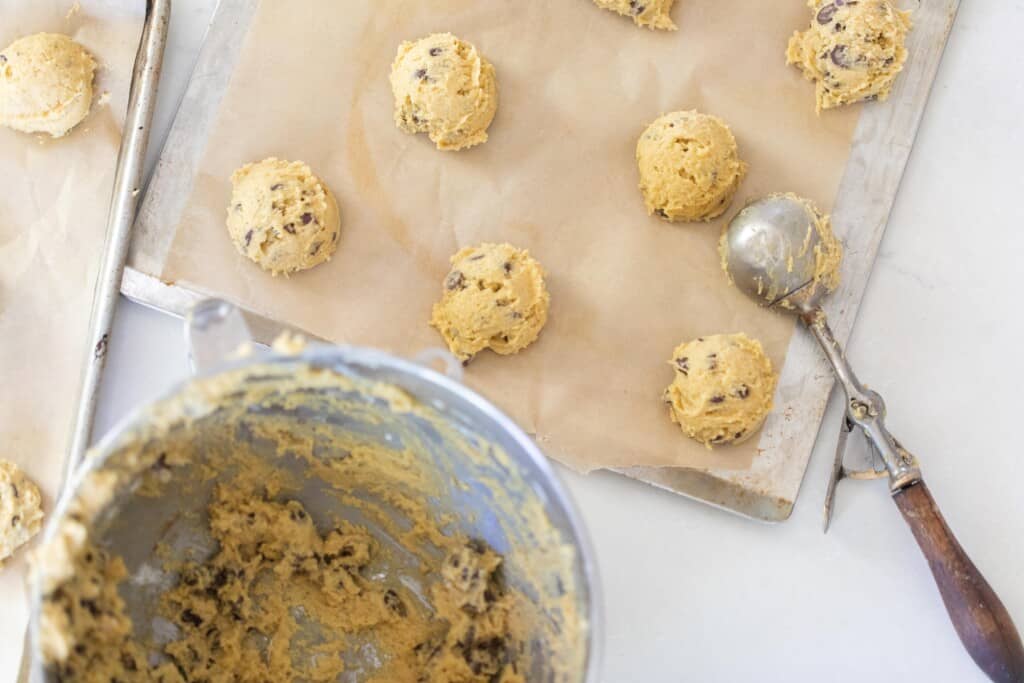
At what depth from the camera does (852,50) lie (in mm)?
1524

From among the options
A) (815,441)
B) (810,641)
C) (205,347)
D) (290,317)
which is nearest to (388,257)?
(290,317)

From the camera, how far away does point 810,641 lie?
61.4 inches

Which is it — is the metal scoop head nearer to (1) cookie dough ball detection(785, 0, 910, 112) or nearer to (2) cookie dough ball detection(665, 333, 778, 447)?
(2) cookie dough ball detection(665, 333, 778, 447)

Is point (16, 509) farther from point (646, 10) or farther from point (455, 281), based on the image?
point (646, 10)

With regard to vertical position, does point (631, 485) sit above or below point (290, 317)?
below

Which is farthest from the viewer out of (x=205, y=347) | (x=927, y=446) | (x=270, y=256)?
(x=927, y=446)

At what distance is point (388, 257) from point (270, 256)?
7.9 inches

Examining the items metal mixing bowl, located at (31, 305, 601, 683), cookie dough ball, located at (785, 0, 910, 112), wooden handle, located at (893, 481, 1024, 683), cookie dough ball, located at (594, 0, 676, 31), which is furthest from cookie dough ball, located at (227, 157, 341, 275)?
wooden handle, located at (893, 481, 1024, 683)

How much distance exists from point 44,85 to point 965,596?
5.75 feet

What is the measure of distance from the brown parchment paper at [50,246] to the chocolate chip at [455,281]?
602 millimetres

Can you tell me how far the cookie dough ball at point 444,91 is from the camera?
4.94ft

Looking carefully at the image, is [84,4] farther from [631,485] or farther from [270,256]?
[631,485]

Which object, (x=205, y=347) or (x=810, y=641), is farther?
(x=810, y=641)

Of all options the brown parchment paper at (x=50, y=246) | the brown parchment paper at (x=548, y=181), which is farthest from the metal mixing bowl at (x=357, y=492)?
the brown parchment paper at (x=50, y=246)
